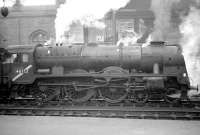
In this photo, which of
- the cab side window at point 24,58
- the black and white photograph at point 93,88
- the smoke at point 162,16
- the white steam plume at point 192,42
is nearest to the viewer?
the black and white photograph at point 93,88


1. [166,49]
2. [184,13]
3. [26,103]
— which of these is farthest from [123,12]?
[26,103]

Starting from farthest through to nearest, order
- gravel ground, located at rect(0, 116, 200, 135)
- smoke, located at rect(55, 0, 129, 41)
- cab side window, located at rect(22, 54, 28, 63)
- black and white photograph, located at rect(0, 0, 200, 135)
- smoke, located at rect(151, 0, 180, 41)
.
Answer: smoke, located at rect(151, 0, 180, 41) → smoke, located at rect(55, 0, 129, 41) → cab side window, located at rect(22, 54, 28, 63) → black and white photograph, located at rect(0, 0, 200, 135) → gravel ground, located at rect(0, 116, 200, 135)

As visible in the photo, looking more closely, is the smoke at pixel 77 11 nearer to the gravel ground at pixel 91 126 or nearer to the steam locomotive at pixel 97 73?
the steam locomotive at pixel 97 73

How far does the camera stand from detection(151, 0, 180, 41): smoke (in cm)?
2023

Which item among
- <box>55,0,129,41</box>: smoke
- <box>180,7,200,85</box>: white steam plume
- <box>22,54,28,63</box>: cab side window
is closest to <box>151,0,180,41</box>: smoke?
<box>180,7,200,85</box>: white steam plume

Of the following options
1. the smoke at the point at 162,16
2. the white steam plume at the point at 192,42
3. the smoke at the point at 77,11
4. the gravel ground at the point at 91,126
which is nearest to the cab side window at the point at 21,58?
the smoke at the point at 77,11

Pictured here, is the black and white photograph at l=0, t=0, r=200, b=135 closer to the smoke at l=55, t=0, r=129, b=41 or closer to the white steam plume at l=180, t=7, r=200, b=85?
the smoke at l=55, t=0, r=129, b=41

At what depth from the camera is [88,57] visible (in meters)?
12.1

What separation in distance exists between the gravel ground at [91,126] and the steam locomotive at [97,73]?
2.20 meters

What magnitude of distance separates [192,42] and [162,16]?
3546 millimetres

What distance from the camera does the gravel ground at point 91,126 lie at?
26.7 ft

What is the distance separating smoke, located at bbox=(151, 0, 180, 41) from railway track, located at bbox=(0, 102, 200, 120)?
31.8 ft

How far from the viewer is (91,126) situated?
886 cm

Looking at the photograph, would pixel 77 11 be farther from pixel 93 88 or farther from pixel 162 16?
pixel 162 16
